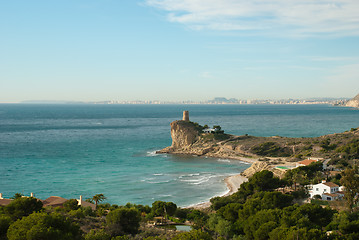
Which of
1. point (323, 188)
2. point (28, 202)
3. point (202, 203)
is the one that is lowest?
point (202, 203)

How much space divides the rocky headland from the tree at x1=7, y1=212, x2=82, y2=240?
40551mm

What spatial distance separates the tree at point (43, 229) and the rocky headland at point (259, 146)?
40.6 metres

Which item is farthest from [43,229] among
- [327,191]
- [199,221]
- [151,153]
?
[151,153]

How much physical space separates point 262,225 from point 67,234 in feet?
41.6

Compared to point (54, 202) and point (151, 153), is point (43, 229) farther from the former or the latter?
point (151, 153)

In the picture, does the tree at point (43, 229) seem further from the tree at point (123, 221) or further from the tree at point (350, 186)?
the tree at point (350, 186)

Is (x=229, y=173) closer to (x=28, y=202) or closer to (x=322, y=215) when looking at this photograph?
(x=322, y=215)

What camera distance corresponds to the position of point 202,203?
4106cm

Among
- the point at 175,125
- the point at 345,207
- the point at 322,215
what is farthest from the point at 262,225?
the point at 175,125

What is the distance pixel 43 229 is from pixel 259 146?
6484 cm

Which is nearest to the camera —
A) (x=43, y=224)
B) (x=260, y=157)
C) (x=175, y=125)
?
(x=43, y=224)

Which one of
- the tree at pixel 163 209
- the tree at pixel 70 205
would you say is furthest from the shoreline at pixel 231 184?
the tree at pixel 70 205

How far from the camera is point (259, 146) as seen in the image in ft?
252

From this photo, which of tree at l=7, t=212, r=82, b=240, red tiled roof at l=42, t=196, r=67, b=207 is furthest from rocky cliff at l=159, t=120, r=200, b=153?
tree at l=7, t=212, r=82, b=240
